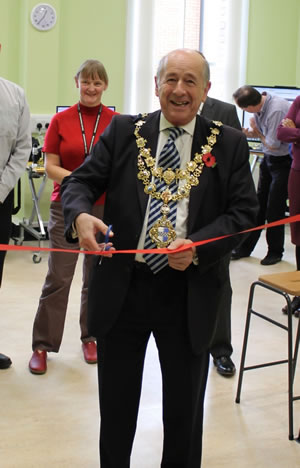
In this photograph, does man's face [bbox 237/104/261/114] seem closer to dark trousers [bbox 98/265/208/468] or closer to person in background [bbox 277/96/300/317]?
person in background [bbox 277/96/300/317]

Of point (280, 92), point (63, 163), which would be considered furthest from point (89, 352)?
point (280, 92)

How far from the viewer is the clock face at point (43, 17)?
246 inches

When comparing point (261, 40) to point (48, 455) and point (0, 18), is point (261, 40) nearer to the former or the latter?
point (0, 18)

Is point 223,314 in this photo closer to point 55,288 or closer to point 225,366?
point 225,366

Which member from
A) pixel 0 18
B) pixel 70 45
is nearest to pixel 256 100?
pixel 70 45

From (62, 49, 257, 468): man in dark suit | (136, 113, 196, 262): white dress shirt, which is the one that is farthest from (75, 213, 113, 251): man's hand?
(136, 113, 196, 262): white dress shirt

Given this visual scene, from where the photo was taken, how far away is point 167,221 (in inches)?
79.4

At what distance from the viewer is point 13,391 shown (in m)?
3.27

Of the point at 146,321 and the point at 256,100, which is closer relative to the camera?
the point at 146,321

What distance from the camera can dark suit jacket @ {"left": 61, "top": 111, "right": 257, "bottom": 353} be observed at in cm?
204

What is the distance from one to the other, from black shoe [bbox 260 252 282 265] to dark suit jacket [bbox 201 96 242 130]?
9.54 ft

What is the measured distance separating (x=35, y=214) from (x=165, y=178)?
455 centimetres

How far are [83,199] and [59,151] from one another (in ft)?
4.57

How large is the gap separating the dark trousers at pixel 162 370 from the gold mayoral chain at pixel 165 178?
0.12 meters
